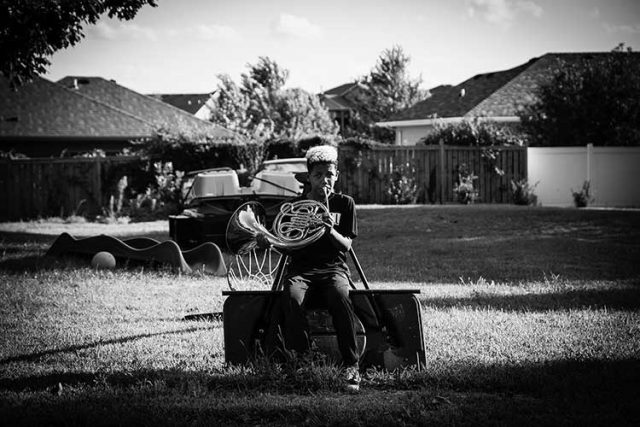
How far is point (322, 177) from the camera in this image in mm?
5480

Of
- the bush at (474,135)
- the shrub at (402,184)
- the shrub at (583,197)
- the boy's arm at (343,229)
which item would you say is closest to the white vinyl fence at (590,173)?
the shrub at (583,197)

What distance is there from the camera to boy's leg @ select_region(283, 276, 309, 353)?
5.11 m

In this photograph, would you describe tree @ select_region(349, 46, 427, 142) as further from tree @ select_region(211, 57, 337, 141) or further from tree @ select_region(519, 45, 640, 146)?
tree @ select_region(519, 45, 640, 146)

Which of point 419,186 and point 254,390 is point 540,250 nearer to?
point 254,390

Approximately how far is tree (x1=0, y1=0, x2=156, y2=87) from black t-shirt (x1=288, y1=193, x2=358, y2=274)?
36.0ft

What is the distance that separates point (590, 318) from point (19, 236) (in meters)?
14.4

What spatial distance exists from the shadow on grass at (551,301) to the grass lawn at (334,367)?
0.10ft

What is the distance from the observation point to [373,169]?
25.1m

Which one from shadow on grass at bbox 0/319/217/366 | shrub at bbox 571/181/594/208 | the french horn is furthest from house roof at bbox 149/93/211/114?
the french horn

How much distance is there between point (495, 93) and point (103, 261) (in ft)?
87.7

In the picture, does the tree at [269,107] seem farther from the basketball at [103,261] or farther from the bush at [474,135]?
the basketball at [103,261]

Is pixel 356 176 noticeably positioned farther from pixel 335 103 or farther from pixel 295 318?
pixel 335 103

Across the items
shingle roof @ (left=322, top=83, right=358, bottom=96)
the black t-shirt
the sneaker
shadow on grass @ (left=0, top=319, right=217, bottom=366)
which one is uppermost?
shingle roof @ (left=322, top=83, right=358, bottom=96)

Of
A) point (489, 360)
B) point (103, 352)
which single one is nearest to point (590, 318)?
point (489, 360)
